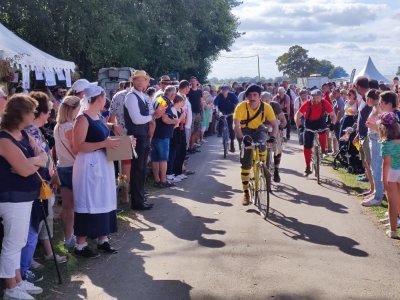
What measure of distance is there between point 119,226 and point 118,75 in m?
13.9

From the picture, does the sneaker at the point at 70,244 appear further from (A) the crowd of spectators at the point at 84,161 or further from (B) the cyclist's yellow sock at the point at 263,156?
(B) the cyclist's yellow sock at the point at 263,156

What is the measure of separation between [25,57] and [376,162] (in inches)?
299

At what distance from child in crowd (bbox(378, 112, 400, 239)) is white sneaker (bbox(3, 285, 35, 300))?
15.2ft

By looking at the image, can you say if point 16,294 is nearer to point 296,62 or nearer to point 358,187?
point 358,187

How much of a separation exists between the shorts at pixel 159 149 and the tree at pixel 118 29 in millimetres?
10201

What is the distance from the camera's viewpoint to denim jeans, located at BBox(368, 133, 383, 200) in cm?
841

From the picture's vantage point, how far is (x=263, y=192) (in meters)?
8.20

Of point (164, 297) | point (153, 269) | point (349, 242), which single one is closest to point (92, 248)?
point (153, 269)

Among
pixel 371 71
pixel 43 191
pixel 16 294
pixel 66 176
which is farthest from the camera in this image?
pixel 371 71

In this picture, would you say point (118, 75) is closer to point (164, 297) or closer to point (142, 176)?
point (142, 176)

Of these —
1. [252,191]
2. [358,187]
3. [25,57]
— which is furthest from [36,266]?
[358,187]

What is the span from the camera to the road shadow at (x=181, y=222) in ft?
23.0

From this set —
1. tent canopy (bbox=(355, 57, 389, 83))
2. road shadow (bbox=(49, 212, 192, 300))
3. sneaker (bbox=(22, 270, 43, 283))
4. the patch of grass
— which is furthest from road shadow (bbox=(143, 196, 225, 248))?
tent canopy (bbox=(355, 57, 389, 83))

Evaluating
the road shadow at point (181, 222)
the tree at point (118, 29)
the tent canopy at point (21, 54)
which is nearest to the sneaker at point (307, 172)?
the road shadow at point (181, 222)
